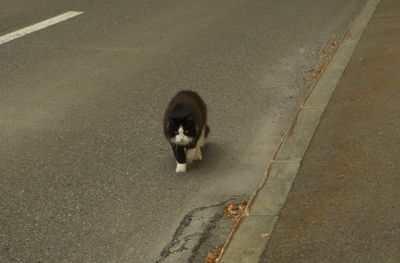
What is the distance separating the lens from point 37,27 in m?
12.8

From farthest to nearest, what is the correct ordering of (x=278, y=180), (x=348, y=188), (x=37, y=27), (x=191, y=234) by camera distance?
1. (x=37, y=27)
2. (x=278, y=180)
3. (x=348, y=188)
4. (x=191, y=234)

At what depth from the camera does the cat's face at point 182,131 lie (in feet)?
20.0

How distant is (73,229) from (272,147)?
2321 millimetres

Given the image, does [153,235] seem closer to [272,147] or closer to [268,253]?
[268,253]

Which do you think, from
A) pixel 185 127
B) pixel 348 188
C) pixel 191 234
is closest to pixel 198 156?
pixel 185 127

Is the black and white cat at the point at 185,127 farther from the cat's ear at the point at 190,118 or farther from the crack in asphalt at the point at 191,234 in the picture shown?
the crack in asphalt at the point at 191,234

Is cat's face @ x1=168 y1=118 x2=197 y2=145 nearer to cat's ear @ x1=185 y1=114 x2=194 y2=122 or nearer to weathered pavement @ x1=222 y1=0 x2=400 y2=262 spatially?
cat's ear @ x1=185 y1=114 x2=194 y2=122

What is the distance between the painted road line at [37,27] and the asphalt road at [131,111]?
0.25 metres

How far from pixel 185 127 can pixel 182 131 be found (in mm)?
42

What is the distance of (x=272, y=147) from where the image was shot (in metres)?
7.07

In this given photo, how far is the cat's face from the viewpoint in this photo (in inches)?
240

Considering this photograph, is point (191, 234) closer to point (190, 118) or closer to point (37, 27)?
point (190, 118)

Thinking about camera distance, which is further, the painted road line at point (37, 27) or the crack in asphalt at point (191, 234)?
the painted road line at point (37, 27)

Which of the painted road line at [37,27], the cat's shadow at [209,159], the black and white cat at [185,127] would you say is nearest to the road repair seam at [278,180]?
the cat's shadow at [209,159]
